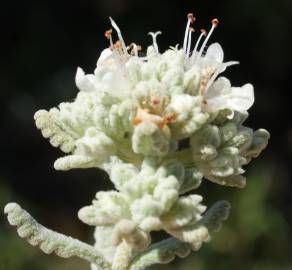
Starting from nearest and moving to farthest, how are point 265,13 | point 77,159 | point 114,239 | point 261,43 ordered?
point 114,239 → point 77,159 → point 265,13 → point 261,43

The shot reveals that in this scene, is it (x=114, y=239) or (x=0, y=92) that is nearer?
(x=114, y=239)

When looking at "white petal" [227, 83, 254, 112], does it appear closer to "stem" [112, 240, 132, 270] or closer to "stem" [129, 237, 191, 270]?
"stem" [129, 237, 191, 270]

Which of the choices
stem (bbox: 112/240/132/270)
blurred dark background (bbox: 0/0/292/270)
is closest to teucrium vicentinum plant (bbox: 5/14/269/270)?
stem (bbox: 112/240/132/270)

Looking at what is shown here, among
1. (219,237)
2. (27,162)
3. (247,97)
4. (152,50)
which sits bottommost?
(219,237)

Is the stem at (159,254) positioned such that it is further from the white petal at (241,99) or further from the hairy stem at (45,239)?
the white petal at (241,99)

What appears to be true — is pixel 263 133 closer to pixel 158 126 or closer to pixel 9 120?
pixel 158 126

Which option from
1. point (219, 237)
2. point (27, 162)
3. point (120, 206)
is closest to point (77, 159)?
point (120, 206)

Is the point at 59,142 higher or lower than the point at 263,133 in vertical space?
higher

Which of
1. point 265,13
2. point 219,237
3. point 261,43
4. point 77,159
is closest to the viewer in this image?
point 77,159

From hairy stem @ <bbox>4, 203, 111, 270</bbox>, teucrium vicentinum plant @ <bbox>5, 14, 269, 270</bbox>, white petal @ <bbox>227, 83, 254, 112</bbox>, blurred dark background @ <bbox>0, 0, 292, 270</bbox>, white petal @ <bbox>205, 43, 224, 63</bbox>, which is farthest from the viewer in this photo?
Answer: blurred dark background @ <bbox>0, 0, 292, 270</bbox>
